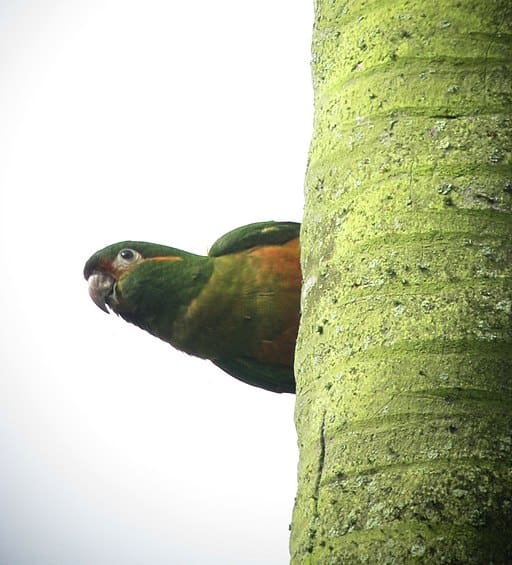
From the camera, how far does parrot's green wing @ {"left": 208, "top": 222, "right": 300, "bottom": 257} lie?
219 inches

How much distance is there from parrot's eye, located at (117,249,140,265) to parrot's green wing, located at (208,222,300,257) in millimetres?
552

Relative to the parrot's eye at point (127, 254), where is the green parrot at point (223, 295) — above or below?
below

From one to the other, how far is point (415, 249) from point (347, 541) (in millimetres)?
686

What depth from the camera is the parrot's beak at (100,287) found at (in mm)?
5867

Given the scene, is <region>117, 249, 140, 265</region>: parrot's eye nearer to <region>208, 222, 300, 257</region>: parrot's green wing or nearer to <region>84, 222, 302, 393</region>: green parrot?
<region>84, 222, 302, 393</region>: green parrot

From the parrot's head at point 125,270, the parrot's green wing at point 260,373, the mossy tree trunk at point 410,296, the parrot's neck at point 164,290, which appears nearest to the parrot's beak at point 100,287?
the parrot's head at point 125,270

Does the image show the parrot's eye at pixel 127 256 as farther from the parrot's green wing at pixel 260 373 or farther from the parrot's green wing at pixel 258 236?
the parrot's green wing at pixel 260 373

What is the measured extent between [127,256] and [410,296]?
3879 mm

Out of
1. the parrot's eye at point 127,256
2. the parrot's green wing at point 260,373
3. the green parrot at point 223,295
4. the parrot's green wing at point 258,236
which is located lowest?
the parrot's green wing at point 260,373

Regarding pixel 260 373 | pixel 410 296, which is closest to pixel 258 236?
pixel 260 373

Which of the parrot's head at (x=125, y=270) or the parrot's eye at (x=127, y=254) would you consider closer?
the parrot's head at (x=125, y=270)

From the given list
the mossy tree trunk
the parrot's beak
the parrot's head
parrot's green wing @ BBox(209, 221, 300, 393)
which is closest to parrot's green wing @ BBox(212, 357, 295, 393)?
parrot's green wing @ BBox(209, 221, 300, 393)

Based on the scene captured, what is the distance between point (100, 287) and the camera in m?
5.86

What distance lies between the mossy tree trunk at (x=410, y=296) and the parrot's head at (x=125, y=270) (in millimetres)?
3141
